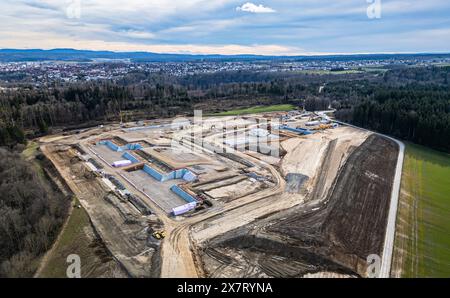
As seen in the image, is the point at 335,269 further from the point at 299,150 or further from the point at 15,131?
the point at 15,131

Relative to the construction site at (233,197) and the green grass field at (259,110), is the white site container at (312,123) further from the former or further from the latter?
the green grass field at (259,110)

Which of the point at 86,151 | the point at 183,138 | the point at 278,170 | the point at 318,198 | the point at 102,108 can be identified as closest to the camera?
the point at 318,198

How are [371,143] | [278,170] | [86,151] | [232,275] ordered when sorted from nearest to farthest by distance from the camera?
[232,275] < [278,170] < [86,151] < [371,143]

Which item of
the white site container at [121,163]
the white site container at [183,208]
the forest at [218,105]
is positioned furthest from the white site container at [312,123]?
the white site container at [183,208]

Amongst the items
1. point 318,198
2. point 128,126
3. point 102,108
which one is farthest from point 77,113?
point 318,198

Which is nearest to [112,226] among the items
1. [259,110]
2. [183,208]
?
[183,208]

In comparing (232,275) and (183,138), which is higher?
(183,138)
